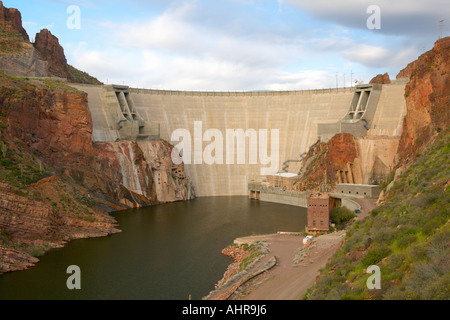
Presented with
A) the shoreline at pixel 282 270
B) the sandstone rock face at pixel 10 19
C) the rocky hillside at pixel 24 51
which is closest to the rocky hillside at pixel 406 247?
the shoreline at pixel 282 270

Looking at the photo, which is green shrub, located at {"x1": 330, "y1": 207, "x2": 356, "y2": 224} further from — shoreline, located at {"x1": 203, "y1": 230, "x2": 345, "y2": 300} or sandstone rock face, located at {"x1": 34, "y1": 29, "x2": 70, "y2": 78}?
sandstone rock face, located at {"x1": 34, "y1": 29, "x2": 70, "y2": 78}

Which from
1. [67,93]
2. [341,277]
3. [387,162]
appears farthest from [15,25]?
[341,277]

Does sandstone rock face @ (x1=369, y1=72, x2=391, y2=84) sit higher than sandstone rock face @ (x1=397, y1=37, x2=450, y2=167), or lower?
higher

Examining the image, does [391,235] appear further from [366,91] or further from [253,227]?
[366,91]

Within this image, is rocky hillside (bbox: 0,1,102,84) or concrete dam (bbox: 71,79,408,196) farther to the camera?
rocky hillside (bbox: 0,1,102,84)

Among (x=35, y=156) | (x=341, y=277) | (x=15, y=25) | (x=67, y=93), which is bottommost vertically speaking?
(x=341, y=277)

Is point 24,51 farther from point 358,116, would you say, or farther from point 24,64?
point 358,116

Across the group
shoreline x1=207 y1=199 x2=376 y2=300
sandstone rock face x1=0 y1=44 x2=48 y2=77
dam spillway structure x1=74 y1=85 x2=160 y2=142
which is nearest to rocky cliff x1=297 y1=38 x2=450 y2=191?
shoreline x1=207 y1=199 x2=376 y2=300
